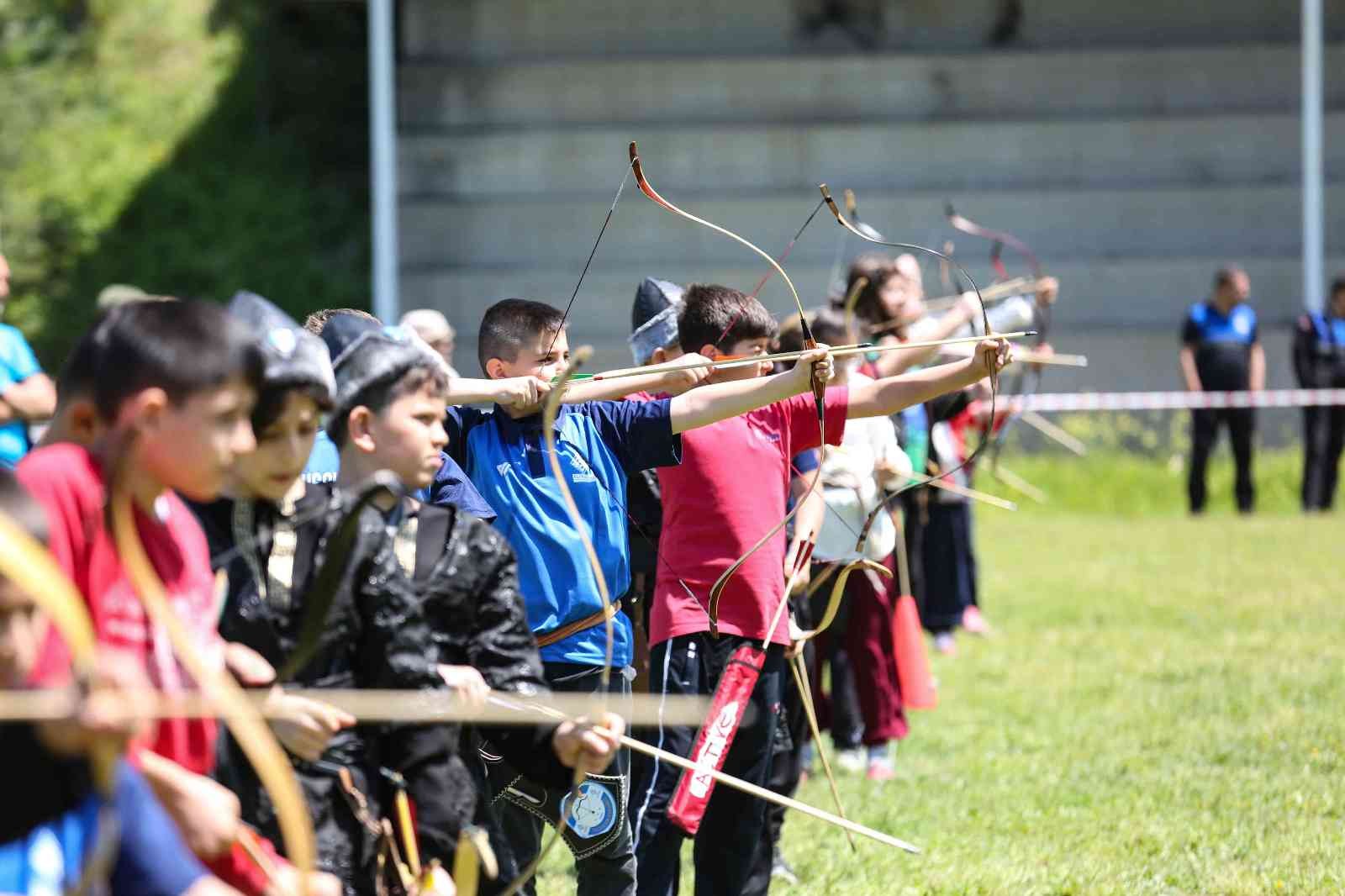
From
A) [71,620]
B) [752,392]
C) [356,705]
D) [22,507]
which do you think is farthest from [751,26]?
[71,620]

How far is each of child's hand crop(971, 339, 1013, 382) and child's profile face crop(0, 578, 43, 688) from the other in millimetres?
2201

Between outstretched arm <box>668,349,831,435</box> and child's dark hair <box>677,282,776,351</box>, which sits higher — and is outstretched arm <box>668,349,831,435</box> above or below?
below

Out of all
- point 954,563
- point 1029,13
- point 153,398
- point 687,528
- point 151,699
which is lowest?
point 954,563

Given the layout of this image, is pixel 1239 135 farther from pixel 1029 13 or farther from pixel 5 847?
pixel 5 847

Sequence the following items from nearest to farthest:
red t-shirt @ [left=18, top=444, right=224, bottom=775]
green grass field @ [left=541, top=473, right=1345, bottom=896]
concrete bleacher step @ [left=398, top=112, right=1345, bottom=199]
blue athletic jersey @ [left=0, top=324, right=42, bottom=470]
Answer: red t-shirt @ [left=18, top=444, right=224, bottom=775] < green grass field @ [left=541, top=473, right=1345, bottom=896] < blue athletic jersey @ [left=0, top=324, right=42, bottom=470] < concrete bleacher step @ [left=398, top=112, right=1345, bottom=199]

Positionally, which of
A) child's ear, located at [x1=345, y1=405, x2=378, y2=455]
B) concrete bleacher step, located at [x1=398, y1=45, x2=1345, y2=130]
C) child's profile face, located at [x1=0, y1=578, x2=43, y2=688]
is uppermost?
concrete bleacher step, located at [x1=398, y1=45, x2=1345, y2=130]

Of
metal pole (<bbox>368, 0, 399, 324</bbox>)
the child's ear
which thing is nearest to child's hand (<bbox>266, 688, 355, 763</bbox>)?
the child's ear

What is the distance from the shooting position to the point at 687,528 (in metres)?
4.39

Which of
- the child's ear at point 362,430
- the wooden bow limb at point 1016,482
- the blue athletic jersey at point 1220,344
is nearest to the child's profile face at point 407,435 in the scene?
the child's ear at point 362,430

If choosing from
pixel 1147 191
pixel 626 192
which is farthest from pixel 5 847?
pixel 1147 191

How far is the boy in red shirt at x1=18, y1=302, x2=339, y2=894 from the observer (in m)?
2.35

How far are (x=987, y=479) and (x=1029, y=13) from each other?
6.34 metres

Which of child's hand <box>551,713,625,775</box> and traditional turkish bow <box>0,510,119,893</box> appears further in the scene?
child's hand <box>551,713,625,775</box>

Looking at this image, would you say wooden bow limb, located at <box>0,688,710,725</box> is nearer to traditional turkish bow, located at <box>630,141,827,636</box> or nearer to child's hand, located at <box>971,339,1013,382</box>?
traditional turkish bow, located at <box>630,141,827,636</box>
